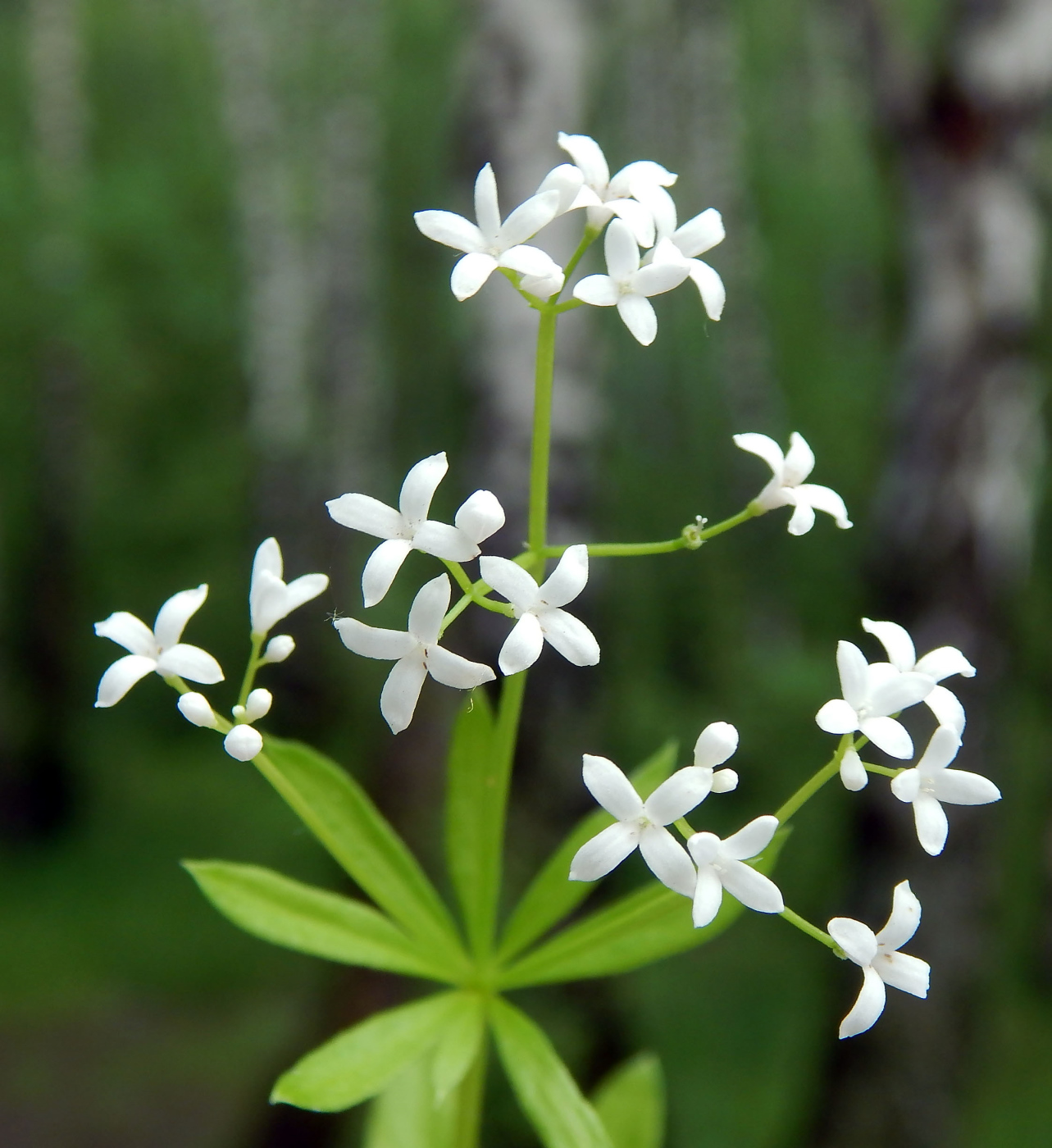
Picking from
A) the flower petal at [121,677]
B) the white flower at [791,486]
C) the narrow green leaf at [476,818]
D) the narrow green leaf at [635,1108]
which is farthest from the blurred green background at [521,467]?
the flower petal at [121,677]

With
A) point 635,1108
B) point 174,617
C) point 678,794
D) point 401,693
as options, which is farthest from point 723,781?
point 635,1108

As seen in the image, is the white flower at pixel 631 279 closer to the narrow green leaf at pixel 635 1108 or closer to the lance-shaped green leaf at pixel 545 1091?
the lance-shaped green leaf at pixel 545 1091


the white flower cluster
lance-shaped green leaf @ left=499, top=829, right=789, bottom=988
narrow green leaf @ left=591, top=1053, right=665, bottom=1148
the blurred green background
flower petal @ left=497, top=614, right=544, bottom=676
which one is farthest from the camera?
the blurred green background

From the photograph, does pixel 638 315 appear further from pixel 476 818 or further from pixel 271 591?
pixel 476 818

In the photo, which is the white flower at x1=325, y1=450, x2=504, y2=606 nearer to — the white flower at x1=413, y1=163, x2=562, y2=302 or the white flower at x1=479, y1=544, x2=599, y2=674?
the white flower at x1=479, y1=544, x2=599, y2=674

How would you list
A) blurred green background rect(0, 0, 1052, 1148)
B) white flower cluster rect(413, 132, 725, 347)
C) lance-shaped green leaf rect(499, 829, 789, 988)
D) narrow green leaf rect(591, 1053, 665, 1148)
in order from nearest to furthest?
white flower cluster rect(413, 132, 725, 347) < lance-shaped green leaf rect(499, 829, 789, 988) < narrow green leaf rect(591, 1053, 665, 1148) < blurred green background rect(0, 0, 1052, 1148)

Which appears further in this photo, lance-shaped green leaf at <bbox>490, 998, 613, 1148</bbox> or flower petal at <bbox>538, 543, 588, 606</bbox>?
lance-shaped green leaf at <bbox>490, 998, 613, 1148</bbox>

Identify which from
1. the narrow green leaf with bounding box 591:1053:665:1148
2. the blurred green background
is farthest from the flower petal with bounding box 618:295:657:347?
the blurred green background
